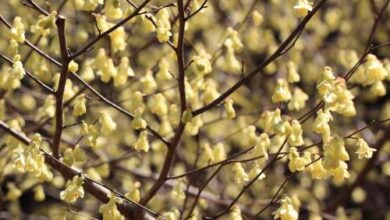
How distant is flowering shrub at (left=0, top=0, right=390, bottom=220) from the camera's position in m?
2.85

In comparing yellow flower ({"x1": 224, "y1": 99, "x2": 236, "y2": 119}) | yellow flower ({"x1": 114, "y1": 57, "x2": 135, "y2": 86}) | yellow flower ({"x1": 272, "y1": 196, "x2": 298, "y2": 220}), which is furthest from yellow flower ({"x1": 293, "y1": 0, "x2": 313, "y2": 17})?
yellow flower ({"x1": 114, "y1": 57, "x2": 135, "y2": 86})

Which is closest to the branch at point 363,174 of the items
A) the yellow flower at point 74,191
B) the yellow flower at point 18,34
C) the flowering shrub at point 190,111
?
the flowering shrub at point 190,111

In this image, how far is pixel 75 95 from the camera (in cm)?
334

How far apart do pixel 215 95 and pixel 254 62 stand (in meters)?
3.06

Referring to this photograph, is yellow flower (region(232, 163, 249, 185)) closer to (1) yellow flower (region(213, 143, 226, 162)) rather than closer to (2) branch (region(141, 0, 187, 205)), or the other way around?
(2) branch (region(141, 0, 187, 205))

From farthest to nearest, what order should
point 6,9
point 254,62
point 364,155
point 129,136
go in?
point 254,62 < point 6,9 < point 129,136 < point 364,155

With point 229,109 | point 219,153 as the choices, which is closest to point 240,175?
point 229,109

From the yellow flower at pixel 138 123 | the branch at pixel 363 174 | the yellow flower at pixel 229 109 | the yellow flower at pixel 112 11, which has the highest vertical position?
the branch at pixel 363 174

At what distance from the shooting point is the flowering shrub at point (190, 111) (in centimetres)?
285

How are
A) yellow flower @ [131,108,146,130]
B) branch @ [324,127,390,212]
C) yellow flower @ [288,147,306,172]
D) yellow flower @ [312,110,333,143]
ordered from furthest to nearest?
branch @ [324,127,390,212]
yellow flower @ [131,108,146,130]
yellow flower @ [288,147,306,172]
yellow flower @ [312,110,333,143]

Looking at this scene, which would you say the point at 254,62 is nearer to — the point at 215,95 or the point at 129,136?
the point at 129,136

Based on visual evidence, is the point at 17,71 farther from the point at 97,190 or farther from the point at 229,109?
the point at 229,109

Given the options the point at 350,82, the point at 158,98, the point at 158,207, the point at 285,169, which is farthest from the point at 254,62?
the point at 158,98

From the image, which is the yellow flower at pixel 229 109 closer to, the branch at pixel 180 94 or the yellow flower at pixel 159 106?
the branch at pixel 180 94
